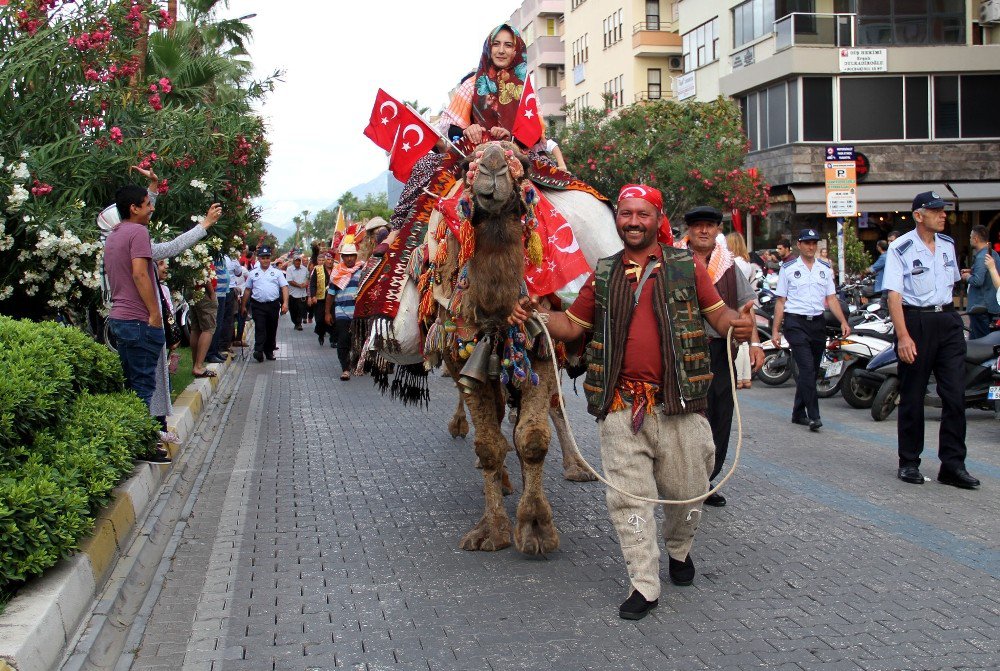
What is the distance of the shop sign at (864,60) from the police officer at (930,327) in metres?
28.1

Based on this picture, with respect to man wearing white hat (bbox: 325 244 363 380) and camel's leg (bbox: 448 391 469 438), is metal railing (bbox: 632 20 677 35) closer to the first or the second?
man wearing white hat (bbox: 325 244 363 380)

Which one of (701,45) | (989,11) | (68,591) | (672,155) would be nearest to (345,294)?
(68,591)

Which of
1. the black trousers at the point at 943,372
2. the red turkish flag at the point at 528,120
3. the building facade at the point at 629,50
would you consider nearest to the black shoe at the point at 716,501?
the black trousers at the point at 943,372

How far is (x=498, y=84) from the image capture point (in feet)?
25.9

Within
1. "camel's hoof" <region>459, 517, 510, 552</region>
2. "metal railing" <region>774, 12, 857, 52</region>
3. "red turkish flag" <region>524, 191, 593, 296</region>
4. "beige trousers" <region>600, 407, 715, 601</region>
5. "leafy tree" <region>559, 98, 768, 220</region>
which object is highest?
"metal railing" <region>774, 12, 857, 52</region>

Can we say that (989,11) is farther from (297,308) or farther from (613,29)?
(613,29)

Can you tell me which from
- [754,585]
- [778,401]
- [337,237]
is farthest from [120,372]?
[337,237]

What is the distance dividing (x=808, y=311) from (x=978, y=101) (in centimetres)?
2748

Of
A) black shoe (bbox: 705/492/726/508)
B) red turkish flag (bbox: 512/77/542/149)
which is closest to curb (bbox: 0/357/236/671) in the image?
red turkish flag (bbox: 512/77/542/149)

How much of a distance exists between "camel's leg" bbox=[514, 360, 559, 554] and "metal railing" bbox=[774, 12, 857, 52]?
3110 cm

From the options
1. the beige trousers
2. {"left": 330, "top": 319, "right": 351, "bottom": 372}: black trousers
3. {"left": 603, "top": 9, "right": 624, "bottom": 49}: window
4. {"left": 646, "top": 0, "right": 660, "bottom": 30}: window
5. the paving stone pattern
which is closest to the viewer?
the paving stone pattern

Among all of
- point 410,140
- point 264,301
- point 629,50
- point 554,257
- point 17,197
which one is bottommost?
point 264,301

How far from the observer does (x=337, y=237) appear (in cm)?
2034

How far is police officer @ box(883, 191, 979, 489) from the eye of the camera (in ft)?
26.2
